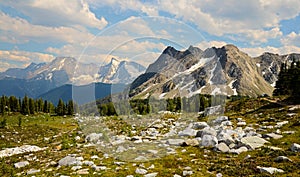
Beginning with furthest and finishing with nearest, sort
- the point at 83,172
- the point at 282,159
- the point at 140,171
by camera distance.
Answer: the point at 282,159 → the point at 83,172 → the point at 140,171

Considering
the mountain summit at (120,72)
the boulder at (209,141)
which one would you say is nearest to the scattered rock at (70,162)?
the mountain summit at (120,72)

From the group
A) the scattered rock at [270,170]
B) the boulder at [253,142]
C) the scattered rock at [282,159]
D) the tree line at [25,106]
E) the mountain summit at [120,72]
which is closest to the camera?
the scattered rock at [270,170]

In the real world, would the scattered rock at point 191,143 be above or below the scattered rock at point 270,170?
above

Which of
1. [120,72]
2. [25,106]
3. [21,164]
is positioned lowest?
[21,164]

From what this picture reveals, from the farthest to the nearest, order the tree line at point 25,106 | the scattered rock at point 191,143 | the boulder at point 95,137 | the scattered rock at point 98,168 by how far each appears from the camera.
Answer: the tree line at point 25,106
the boulder at point 95,137
the scattered rock at point 191,143
the scattered rock at point 98,168

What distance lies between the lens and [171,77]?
19.6m

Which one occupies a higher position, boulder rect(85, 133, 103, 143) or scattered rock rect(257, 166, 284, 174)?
boulder rect(85, 133, 103, 143)

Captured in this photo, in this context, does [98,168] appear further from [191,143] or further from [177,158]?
[191,143]

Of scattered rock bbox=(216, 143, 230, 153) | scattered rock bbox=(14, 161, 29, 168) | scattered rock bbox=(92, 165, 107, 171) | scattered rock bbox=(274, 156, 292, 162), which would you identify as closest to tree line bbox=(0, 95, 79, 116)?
scattered rock bbox=(14, 161, 29, 168)

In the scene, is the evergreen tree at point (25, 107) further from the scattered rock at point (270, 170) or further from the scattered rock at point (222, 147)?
the scattered rock at point (270, 170)

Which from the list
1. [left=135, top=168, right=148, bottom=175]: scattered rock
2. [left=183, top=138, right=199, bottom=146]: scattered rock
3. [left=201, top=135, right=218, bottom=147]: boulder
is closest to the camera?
[left=135, top=168, right=148, bottom=175]: scattered rock

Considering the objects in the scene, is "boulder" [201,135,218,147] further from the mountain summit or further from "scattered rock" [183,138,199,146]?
the mountain summit

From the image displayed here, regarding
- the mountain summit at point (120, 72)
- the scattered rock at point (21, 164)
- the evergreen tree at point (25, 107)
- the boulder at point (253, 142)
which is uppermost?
the mountain summit at point (120, 72)

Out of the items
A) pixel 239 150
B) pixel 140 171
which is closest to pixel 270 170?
pixel 239 150
